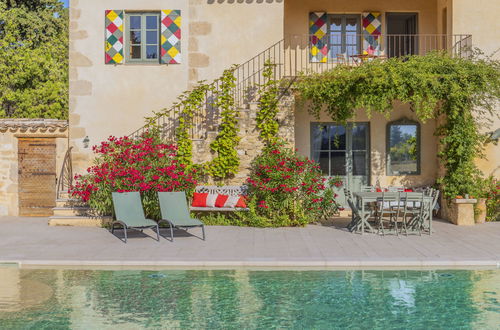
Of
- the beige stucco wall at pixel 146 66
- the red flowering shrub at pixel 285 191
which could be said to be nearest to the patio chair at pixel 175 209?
the red flowering shrub at pixel 285 191

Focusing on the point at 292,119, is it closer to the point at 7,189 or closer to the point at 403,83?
the point at 403,83

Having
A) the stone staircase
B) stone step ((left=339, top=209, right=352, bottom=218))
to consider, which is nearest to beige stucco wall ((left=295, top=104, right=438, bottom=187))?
stone step ((left=339, top=209, right=352, bottom=218))

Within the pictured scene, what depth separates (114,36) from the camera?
47.6ft

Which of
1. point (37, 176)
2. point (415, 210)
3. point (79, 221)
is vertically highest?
point (37, 176)

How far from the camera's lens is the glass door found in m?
15.3

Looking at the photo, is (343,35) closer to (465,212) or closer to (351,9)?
(351,9)

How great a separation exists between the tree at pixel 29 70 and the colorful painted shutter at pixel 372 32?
43.1 feet

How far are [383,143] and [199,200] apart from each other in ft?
18.0

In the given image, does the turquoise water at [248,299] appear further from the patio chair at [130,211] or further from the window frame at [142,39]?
the window frame at [142,39]

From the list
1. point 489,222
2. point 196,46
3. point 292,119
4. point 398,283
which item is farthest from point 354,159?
point 398,283

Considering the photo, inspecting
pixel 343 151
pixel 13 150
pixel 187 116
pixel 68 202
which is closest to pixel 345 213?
pixel 343 151

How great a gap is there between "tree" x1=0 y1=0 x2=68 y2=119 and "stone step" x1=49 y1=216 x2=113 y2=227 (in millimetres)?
10859

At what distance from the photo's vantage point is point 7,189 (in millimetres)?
14836

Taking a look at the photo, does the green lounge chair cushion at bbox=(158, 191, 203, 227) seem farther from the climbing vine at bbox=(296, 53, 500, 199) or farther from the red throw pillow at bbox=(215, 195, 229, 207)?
the climbing vine at bbox=(296, 53, 500, 199)
